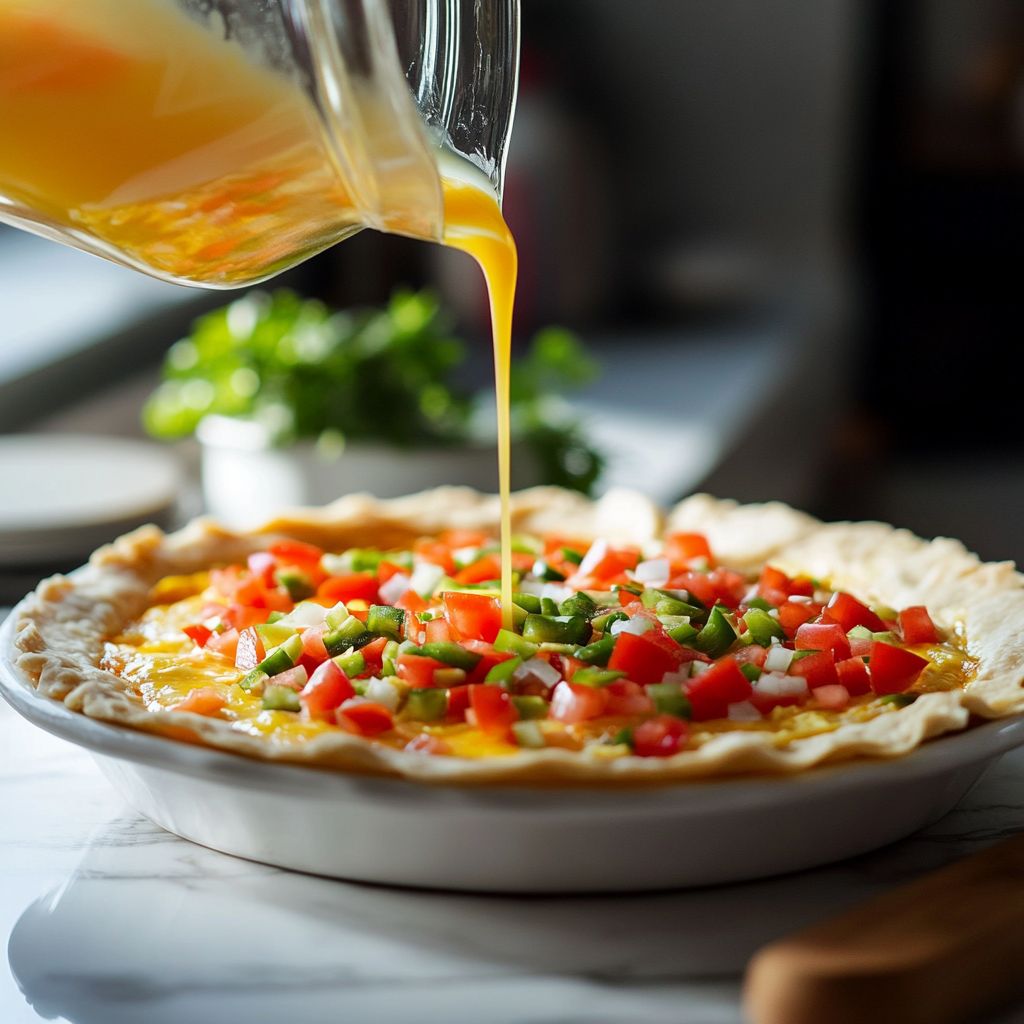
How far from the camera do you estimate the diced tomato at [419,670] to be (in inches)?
76.1

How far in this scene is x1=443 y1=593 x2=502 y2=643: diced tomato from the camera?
2.12 m

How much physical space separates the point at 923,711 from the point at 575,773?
0.43 m

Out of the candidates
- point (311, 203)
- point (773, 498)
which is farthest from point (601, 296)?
point (311, 203)

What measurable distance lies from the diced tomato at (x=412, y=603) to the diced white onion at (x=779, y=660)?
21.7 inches

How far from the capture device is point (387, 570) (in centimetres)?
251

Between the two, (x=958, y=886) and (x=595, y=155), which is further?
(x=595, y=155)

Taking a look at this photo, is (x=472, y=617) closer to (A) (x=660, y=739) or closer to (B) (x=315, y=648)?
(B) (x=315, y=648)

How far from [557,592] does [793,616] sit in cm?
38

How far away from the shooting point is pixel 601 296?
7.23m

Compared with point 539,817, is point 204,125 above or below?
above

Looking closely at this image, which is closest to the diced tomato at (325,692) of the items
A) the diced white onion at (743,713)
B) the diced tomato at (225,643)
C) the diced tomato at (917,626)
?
the diced tomato at (225,643)

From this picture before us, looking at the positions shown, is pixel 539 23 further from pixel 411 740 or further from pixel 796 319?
pixel 411 740

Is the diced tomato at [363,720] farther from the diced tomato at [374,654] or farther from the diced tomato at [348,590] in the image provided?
the diced tomato at [348,590]

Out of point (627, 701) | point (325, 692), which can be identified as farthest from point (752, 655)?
point (325, 692)
